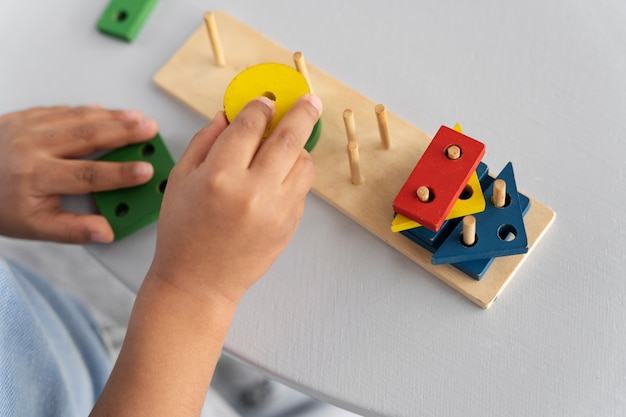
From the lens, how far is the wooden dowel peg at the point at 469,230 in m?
0.49

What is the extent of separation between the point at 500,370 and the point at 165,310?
0.84 ft

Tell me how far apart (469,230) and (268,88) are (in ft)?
0.68

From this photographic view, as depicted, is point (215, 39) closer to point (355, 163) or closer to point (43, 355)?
point (355, 163)

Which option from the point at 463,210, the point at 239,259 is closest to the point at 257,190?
the point at 239,259

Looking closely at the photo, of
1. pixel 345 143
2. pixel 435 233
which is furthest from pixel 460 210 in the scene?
pixel 345 143

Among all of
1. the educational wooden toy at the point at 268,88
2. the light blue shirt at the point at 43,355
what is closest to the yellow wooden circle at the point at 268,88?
the educational wooden toy at the point at 268,88

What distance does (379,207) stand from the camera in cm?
55

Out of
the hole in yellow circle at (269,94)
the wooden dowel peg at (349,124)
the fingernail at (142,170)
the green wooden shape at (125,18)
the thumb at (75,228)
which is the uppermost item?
the wooden dowel peg at (349,124)

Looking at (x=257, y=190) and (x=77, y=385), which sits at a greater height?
(x=257, y=190)

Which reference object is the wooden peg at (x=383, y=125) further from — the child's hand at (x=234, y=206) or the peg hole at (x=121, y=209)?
the peg hole at (x=121, y=209)

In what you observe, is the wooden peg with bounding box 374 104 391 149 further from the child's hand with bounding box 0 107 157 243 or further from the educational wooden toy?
the child's hand with bounding box 0 107 157 243

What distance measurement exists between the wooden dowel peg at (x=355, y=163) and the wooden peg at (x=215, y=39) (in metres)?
0.18

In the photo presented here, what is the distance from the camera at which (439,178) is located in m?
0.51

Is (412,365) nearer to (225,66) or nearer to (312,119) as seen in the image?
(312,119)
